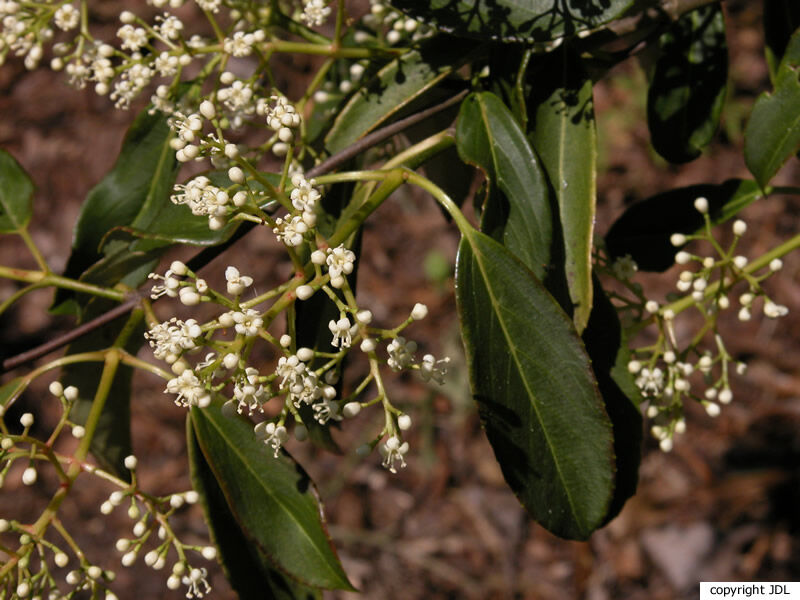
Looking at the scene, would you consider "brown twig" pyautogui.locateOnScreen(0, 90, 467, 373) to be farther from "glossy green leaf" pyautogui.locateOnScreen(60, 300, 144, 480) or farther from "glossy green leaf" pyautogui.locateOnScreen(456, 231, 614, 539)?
"glossy green leaf" pyautogui.locateOnScreen(456, 231, 614, 539)

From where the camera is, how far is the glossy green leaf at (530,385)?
4.02 feet

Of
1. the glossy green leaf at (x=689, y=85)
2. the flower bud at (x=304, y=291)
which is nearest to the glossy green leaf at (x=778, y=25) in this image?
the glossy green leaf at (x=689, y=85)

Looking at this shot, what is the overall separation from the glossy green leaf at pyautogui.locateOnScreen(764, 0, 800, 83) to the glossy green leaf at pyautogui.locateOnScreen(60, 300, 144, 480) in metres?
1.56

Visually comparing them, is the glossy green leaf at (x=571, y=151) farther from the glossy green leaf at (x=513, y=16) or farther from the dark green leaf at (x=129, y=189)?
the dark green leaf at (x=129, y=189)

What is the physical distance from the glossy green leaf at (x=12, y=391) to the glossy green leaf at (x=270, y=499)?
0.38 m

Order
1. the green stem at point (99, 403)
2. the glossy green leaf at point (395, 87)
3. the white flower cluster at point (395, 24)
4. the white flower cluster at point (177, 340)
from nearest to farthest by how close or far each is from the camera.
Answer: the white flower cluster at point (177, 340) → the green stem at point (99, 403) → the glossy green leaf at point (395, 87) → the white flower cluster at point (395, 24)

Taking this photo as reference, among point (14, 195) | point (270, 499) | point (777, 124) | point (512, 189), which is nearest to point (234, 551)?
point (270, 499)

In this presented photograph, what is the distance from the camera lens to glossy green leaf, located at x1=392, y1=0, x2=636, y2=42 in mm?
1308

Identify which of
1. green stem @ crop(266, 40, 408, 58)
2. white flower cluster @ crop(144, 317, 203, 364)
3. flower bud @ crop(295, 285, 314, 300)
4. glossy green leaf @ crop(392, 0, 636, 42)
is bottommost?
white flower cluster @ crop(144, 317, 203, 364)

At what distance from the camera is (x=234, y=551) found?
1.52 m

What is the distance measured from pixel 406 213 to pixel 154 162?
9.78 ft

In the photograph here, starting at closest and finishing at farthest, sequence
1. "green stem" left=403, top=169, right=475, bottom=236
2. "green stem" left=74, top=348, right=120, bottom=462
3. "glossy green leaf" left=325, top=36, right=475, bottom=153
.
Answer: "green stem" left=403, top=169, right=475, bottom=236 → "green stem" left=74, top=348, right=120, bottom=462 → "glossy green leaf" left=325, top=36, right=475, bottom=153

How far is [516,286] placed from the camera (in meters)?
1.24

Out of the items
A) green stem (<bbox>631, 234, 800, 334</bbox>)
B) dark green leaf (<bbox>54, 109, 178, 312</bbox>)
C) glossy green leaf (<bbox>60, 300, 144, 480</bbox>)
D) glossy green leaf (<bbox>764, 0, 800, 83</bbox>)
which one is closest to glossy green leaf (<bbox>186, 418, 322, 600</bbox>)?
glossy green leaf (<bbox>60, 300, 144, 480</bbox>)
